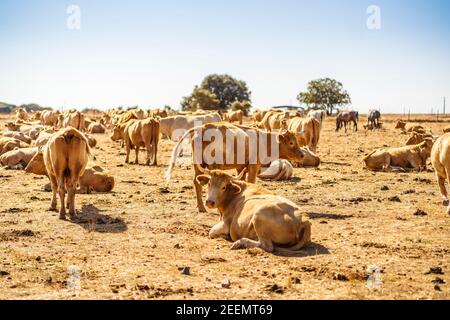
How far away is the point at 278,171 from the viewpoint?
16.9 meters

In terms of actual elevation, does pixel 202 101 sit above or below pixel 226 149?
above

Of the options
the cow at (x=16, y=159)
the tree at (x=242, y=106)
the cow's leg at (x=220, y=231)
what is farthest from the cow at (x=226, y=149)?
the tree at (x=242, y=106)

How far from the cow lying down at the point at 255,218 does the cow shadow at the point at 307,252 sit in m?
0.09

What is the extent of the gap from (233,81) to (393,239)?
86.1 m

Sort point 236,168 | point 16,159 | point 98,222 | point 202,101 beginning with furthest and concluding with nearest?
point 202,101 < point 16,159 < point 236,168 < point 98,222

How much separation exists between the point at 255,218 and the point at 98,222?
11.6 ft

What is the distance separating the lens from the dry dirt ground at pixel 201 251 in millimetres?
6754

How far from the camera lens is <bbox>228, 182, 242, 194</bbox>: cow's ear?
9539mm

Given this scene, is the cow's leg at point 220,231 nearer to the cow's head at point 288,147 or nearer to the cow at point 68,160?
the cow at point 68,160

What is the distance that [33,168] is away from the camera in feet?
51.1

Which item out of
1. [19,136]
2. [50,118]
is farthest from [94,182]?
[50,118]

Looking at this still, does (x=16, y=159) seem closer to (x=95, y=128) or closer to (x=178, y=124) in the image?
(x=178, y=124)

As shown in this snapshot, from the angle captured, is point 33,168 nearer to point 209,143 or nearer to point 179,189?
point 179,189
